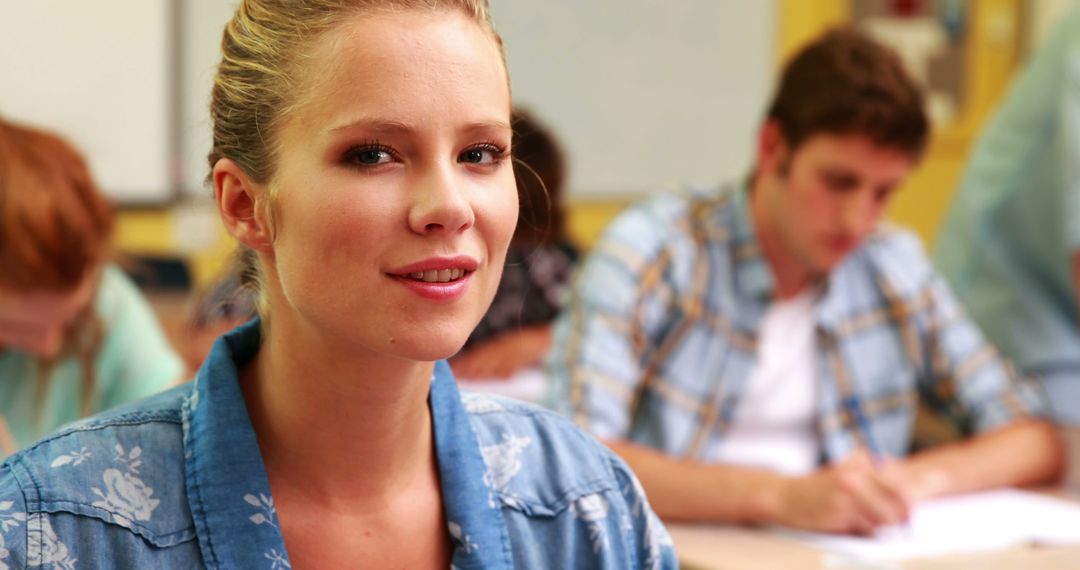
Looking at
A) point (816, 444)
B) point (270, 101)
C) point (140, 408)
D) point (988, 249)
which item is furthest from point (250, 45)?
point (988, 249)

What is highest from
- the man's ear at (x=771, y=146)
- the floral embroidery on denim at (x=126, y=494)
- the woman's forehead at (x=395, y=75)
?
the woman's forehead at (x=395, y=75)

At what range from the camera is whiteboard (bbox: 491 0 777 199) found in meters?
4.24

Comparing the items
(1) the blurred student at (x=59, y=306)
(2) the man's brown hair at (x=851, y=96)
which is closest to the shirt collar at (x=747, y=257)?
(2) the man's brown hair at (x=851, y=96)

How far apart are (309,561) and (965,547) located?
1026mm

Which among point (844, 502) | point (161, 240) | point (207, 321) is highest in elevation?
point (844, 502)

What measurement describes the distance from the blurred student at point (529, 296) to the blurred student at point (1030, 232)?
94 centimetres

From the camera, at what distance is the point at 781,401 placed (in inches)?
81.4

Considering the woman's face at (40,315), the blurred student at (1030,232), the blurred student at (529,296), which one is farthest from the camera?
the blurred student at (529,296)

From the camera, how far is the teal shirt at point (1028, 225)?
2166 millimetres

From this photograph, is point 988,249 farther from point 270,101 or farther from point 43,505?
point 43,505

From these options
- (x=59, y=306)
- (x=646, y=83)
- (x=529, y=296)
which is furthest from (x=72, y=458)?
(x=646, y=83)

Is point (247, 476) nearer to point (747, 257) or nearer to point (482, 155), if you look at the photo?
point (482, 155)

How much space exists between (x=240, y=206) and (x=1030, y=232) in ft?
5.55

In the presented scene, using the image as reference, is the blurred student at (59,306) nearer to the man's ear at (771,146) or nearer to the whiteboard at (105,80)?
the man's ear at (771,146)
